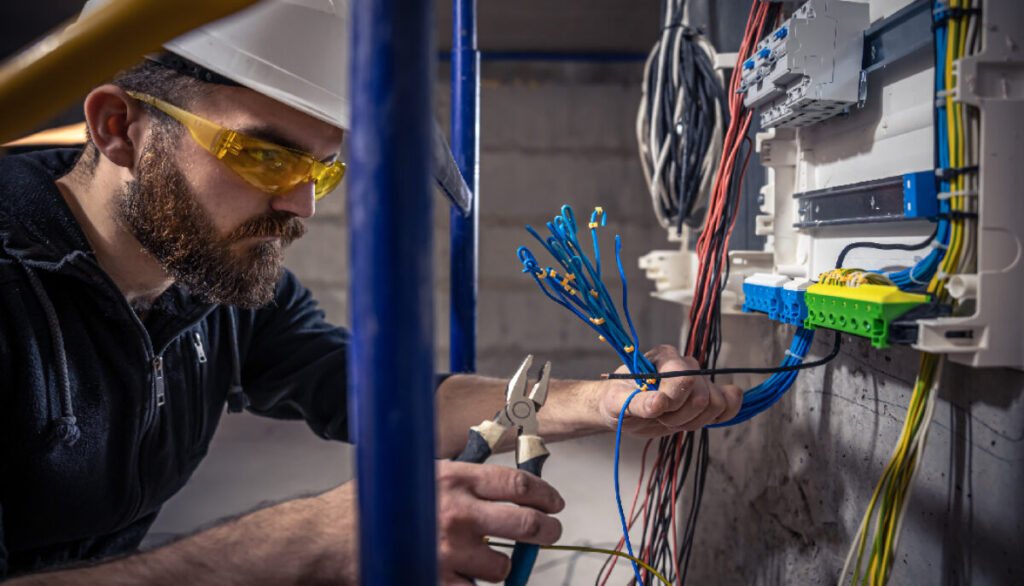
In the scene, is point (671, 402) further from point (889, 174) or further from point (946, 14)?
point (946, 14)

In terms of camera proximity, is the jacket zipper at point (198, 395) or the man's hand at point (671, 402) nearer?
the man's hand at point (671, 402)

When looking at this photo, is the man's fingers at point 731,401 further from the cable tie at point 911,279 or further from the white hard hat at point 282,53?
the white hard hat at point 282,53

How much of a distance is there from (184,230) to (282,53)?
0.32 metres

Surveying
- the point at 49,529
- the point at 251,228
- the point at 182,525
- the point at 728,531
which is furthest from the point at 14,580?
the point at 182,525

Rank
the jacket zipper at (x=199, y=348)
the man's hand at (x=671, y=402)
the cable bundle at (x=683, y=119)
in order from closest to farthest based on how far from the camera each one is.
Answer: the man's hand at (x=671, y=402)
the jacket zipper at (x=199, y=348)
the cable bundle at (x=683, y=119)

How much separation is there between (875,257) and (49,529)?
4.07 feet

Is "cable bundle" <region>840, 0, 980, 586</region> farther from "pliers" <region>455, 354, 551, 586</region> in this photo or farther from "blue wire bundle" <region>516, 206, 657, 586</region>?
"pliers" <region>455, 354, 551, 586</region>

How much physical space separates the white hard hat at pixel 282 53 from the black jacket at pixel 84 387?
335mm

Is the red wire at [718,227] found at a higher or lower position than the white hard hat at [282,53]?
lower

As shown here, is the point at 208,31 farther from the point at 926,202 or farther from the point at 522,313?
the point at 522,313

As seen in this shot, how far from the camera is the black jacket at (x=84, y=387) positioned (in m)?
0.86

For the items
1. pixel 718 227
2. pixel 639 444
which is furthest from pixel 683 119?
pixel 639 444

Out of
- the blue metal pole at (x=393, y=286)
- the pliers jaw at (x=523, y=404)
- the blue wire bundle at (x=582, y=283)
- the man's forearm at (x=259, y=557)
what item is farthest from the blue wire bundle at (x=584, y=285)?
the blue metal pole at (x=393, y=286)

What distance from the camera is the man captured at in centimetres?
86
